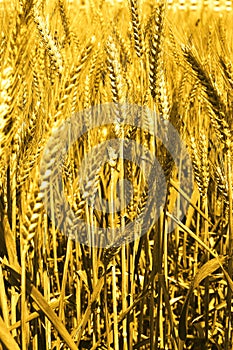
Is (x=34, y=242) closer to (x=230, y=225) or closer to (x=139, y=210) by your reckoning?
(x=139, y=210)

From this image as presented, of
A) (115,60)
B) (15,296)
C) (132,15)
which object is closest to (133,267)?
(15,296)

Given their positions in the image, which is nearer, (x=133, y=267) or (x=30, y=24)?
(x=30, y=24)

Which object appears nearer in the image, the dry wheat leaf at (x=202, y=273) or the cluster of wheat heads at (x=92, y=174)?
the cluster of wheat heads at (x=92, y=174)

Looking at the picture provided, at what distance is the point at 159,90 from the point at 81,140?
1.46 feet

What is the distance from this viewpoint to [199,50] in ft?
3.56

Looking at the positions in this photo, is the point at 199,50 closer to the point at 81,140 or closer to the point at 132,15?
the point at 132,15

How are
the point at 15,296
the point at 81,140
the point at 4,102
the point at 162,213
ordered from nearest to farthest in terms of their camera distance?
the point at 4,102 < the point at 15,296 < the point at 162,213 < the point at 81,140

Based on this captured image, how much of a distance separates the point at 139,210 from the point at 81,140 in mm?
479

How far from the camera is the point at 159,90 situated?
2.93 ft

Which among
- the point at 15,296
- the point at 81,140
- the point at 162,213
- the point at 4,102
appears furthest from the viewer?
the point at 81,140

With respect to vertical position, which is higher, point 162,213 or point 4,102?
point 4,102

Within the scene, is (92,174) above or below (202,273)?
above

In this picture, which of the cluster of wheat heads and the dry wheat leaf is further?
the dry wheat leaf

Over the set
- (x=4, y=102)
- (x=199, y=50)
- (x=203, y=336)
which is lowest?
(x=203, y=336)
